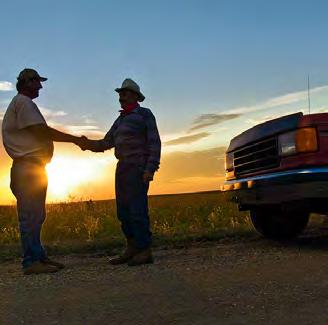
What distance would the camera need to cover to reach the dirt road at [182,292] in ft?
11.0

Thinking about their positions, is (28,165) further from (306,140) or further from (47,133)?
(306,140)

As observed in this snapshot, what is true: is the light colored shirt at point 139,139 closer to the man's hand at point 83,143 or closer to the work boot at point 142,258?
the man's hand at point 83,143

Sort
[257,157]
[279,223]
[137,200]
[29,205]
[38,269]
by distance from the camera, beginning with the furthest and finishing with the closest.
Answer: [279,223] < [257,157] < [137,200] < [29,205] < [38,269]

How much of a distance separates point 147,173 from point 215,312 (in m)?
2.26

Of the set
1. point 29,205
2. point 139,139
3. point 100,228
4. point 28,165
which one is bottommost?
point 100,228

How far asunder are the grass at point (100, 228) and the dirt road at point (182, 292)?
1.68m

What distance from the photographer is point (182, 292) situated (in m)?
3.88

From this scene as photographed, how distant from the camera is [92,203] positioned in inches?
516

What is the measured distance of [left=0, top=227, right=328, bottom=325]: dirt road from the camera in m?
3.34

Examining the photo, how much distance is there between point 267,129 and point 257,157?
41 cm

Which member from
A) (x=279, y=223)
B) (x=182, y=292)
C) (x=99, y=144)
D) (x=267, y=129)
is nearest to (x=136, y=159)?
(x=99, y=144)

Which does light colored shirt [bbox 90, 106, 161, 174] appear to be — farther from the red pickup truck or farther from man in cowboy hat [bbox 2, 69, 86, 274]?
the red pickup truck

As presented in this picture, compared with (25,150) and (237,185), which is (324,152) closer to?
(237,185)

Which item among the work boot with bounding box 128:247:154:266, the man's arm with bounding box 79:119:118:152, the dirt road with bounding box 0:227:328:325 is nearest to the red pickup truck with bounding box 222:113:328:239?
the dirt road with bounding box 0:227:328:325
